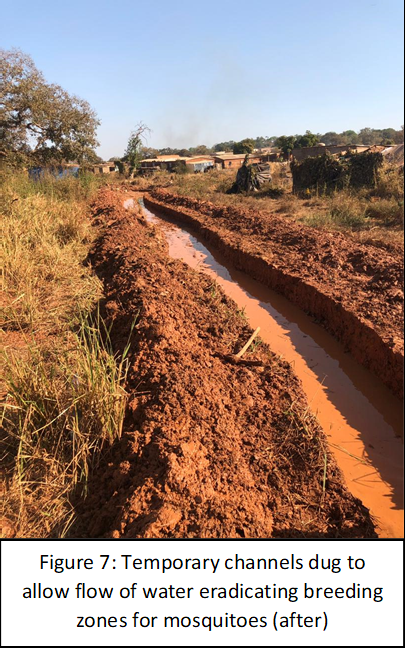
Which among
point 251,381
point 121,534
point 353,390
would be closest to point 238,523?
point 121,534

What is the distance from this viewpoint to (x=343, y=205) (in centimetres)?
816

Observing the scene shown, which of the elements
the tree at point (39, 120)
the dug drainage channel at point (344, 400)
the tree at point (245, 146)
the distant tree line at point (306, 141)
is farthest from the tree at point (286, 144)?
the dug drainage channel at point (344, 400)

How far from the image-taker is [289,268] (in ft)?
21.4

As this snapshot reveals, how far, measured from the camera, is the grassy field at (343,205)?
2.32 m

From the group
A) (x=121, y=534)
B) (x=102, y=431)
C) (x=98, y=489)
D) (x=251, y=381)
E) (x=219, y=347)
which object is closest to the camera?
(x=121, y=534)

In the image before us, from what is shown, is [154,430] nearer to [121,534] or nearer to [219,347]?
[121,534]

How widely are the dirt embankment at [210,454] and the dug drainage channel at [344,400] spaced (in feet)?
0.79

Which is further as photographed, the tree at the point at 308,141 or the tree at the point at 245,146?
the tree at the point at 245,146

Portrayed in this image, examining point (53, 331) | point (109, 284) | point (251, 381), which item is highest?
point (109, 284)

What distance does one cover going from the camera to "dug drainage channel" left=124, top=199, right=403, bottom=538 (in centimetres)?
134

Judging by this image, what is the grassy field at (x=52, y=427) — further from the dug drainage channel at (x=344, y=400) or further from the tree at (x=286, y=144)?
the tree at (x=286, y=144)

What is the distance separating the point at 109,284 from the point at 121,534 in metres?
4.17

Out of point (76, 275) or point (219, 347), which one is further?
point (76, 275)

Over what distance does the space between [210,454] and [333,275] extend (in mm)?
3753
